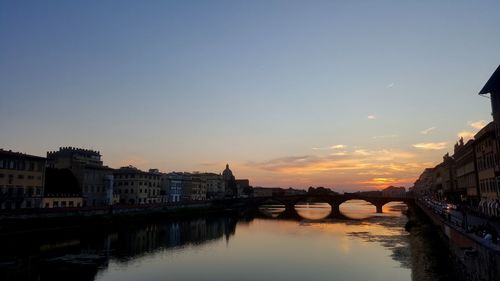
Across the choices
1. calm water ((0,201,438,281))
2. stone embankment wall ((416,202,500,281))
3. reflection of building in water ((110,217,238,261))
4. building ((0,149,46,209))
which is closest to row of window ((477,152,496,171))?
calm water ((0,201,438,281))

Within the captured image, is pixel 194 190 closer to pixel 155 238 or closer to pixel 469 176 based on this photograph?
pixel 155 238

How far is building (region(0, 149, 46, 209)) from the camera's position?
64.0 metres

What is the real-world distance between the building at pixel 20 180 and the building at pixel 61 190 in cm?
301

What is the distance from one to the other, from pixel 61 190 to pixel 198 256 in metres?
43.9

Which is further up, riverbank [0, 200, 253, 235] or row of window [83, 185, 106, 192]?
row of window [83, 185, 106, 192]

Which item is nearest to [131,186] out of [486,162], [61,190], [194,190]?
[61,190]

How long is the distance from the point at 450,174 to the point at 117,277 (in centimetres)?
10073

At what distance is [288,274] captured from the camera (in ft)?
128

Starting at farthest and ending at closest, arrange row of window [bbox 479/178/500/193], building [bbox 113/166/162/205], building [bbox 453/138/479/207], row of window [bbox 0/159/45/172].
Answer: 1. building [bbox 113/166/162/205]
2. row of window [bbox 0/159/45/172]
3. building [bbox 453/138/479/207]
4. row of window [bbox 479/178/500/193]

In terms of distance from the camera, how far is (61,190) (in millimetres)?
80000

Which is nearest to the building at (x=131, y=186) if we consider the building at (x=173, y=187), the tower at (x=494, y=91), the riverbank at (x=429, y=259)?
the building at (x=173, y=187)

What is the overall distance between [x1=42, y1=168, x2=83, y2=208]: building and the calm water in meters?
12.1

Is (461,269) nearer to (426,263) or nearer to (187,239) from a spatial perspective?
(426,263)

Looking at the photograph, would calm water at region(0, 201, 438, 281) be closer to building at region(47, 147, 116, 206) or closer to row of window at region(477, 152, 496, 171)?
row of window at region(477, 152, 496, 171)
